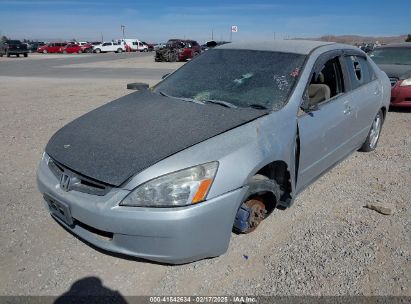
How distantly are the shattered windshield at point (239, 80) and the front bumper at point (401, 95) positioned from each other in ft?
17.6

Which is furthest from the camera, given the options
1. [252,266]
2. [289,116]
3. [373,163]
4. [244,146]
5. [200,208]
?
[373,163]

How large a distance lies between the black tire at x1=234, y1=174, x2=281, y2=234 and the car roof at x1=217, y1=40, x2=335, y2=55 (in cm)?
149

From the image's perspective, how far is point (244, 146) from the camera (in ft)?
8.28

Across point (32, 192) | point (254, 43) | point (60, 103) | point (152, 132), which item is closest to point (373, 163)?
point (254, 43)

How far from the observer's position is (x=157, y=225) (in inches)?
87.4

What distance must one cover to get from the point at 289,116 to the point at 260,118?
0.30 meters

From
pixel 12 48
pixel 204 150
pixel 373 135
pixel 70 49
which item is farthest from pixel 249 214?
pixel 70 49

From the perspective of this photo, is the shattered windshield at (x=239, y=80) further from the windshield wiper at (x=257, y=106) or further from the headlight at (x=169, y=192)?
the headlight at (x=169, y=192)

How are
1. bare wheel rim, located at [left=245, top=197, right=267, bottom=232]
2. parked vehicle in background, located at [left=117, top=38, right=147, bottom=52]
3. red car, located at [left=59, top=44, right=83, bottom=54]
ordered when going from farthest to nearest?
parked vehicle in background, located at [left=117, top=38, right=147, bottom=52] < red car, located at [left=59, top=44, right=83, bottom=54] < bare wheel rim, located at [left=245, top=197, right=267, bottom=232]

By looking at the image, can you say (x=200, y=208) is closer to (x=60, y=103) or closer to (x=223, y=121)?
(x=223, y=121)

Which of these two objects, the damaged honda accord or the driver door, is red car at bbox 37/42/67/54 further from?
the driver door

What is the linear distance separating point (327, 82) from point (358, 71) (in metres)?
0.75

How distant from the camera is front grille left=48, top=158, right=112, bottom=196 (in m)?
2.36

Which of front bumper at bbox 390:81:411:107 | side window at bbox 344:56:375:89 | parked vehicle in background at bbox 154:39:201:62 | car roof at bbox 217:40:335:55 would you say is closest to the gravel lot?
side window at bbox 344:56:375:89
